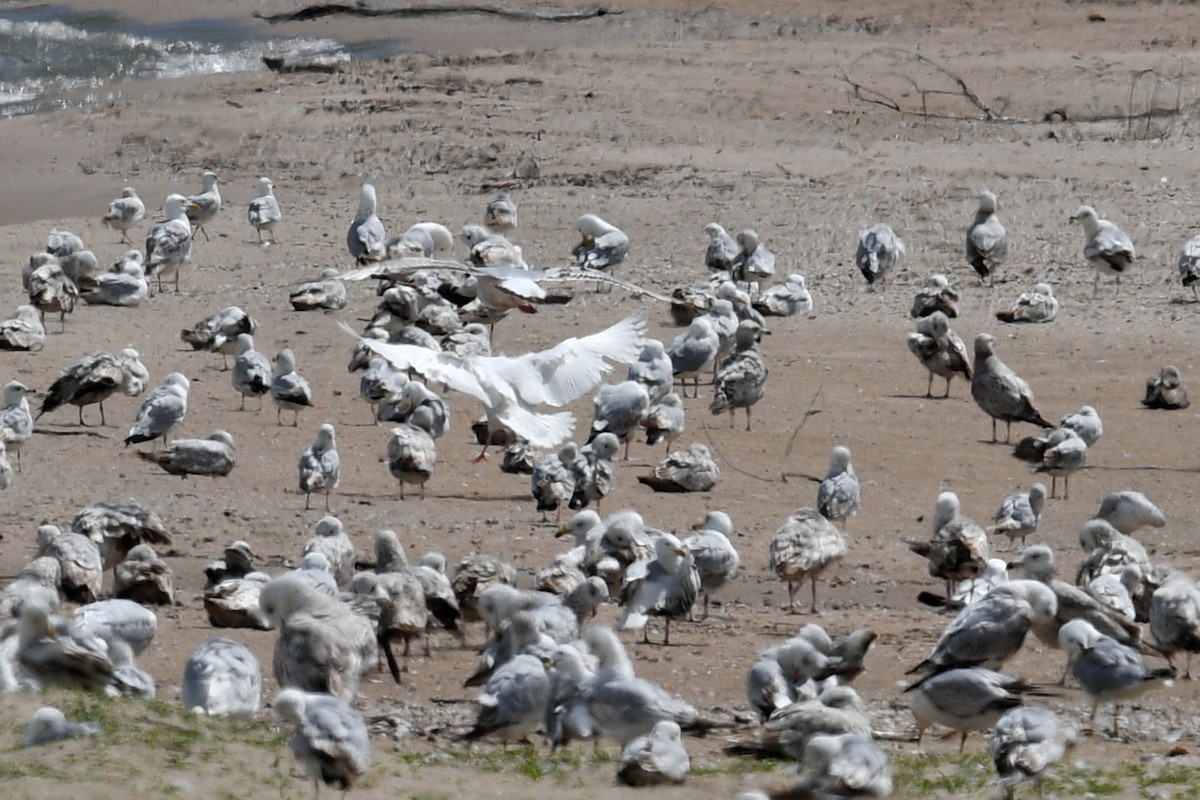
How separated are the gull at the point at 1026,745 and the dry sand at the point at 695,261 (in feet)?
1.22

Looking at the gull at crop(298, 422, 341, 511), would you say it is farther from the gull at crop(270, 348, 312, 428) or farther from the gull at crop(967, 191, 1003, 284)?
the gull at crop(967, 191, 1003, 284)

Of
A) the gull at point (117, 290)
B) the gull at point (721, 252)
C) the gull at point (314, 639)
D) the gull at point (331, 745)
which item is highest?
the gull at point (331, 745)

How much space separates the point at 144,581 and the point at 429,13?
94.8 ft

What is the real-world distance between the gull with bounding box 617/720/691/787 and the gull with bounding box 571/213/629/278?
1115 centimetres

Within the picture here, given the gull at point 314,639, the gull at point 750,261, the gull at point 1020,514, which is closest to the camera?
the gull at point 314,639

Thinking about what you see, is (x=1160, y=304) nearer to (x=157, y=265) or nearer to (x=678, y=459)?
(x=678, y=459)

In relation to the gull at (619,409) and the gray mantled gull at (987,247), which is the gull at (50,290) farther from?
the gray mantled gull at (987,247)

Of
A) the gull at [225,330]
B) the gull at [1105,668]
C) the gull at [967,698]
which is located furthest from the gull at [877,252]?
the gull at [967,698]

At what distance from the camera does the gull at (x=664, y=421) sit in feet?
44.9

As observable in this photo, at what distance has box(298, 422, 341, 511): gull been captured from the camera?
1226 cm

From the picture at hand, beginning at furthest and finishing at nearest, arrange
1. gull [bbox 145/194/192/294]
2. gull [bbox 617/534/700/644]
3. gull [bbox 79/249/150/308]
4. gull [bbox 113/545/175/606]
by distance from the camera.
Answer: gull [bbox 145/194/192/294]
gull [bbox 79/249/150/308]
gull [bbox 113/545/175/606]
gull [bbox 617/534/700/644]

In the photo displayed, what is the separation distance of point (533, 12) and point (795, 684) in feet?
98.2

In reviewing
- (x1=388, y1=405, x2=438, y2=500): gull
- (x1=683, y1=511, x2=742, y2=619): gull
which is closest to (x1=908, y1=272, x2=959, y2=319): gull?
(x1=388, y1=405, x2=438, y2=500): gull

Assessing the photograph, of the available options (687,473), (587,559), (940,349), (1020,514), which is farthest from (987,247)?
(587,559)
